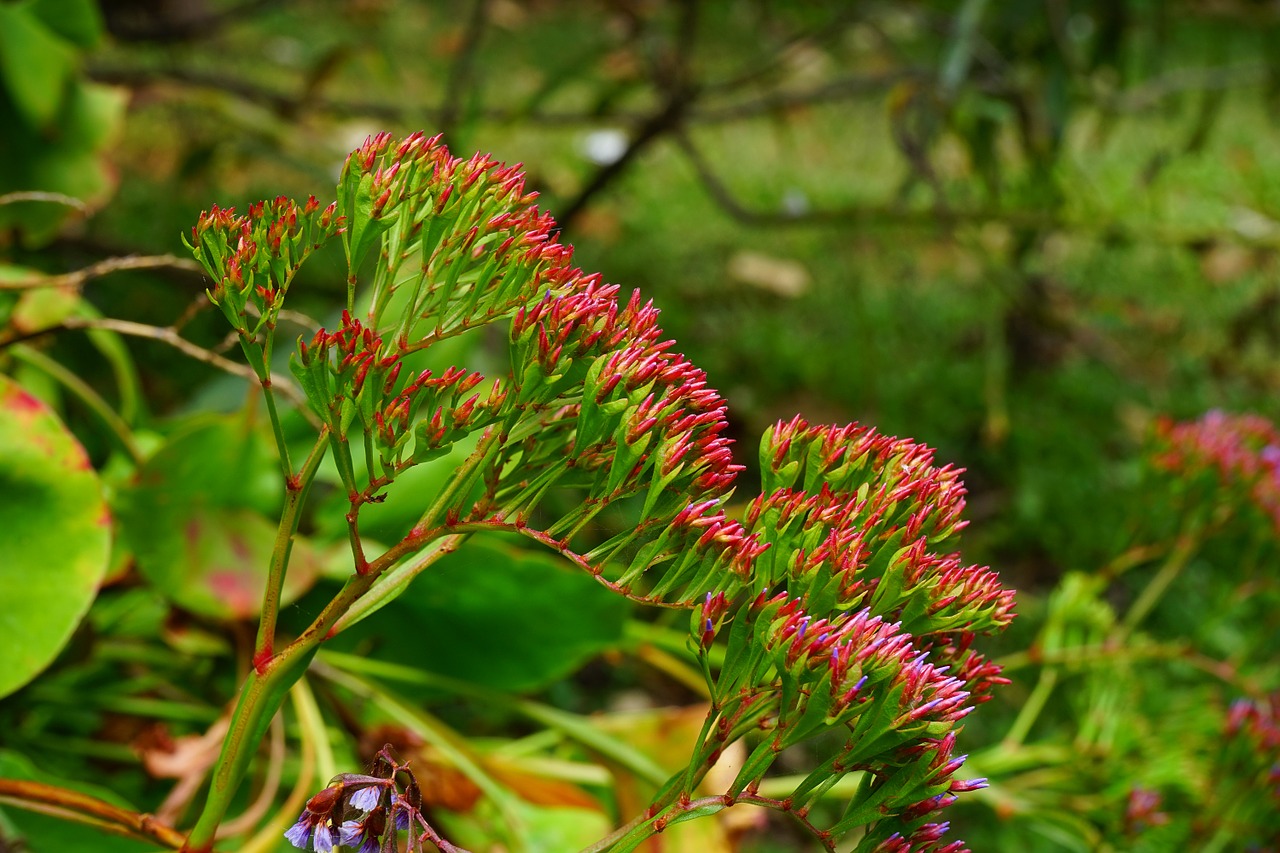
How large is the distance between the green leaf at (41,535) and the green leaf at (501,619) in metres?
0.27

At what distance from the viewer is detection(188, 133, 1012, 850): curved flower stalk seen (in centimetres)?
45

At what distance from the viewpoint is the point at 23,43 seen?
43.6 inches

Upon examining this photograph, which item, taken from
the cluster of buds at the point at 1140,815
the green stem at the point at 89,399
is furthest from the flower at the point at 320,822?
the cluster of buds at the point at 1140,815

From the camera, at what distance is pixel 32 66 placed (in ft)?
3.66

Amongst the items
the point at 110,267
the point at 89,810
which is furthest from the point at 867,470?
the point at 110,267

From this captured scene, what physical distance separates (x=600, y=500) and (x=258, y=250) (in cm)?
16

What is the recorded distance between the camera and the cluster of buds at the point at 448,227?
1.57 feet

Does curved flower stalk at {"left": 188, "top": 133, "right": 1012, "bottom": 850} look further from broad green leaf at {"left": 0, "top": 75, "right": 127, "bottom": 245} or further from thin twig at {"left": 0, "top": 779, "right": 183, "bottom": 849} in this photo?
broad green leaf at {"left": 0, "top": 75, "right": 127, "bottom": 245}

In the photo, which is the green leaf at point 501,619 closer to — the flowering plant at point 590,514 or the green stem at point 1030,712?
the green stem at point 1030,712

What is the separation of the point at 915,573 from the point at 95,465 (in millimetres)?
843

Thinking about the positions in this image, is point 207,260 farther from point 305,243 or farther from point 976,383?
point 976,383

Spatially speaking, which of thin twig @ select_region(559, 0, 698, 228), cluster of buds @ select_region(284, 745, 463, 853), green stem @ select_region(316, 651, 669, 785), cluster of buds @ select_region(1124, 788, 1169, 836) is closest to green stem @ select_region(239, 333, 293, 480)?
cluster of buds @ select_region(284, 745, 463, 853)

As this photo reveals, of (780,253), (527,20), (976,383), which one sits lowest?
(976,383)

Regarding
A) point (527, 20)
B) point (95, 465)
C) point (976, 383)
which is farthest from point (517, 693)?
point (527, 20)
